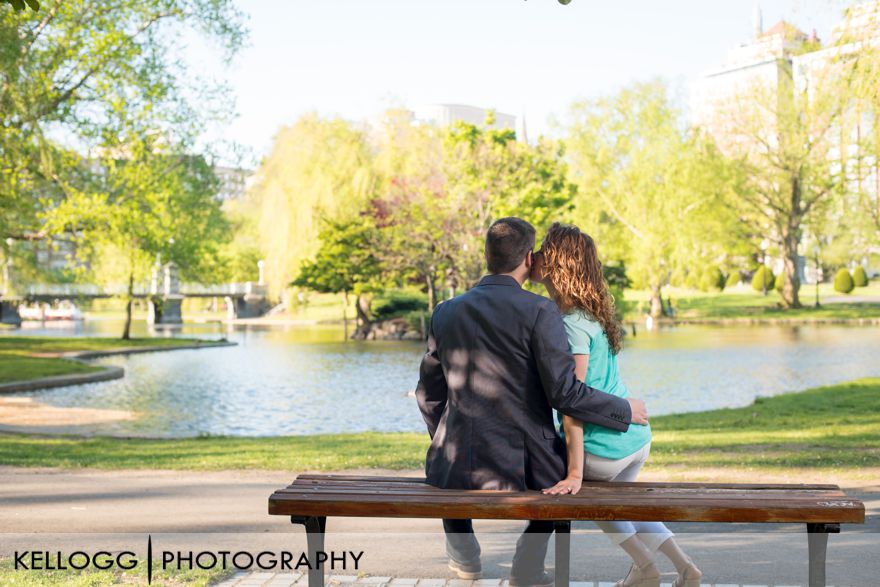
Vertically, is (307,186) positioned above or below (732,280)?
above

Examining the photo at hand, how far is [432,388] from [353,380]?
23297mm

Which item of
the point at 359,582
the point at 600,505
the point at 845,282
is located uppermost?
the point at 845,282

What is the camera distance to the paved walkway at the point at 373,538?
5.42 metres

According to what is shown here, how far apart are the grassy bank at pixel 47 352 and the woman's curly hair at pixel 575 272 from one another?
76.8 ft

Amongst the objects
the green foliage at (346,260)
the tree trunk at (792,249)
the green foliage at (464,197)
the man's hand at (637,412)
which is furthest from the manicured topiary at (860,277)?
the man's hand at (637,412)

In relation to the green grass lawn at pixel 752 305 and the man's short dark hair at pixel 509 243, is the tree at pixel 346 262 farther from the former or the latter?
the man's short dark hair at pixel 509 243

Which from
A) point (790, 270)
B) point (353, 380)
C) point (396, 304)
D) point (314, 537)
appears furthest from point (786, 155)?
point (314, 537)

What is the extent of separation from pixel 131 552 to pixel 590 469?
2778 mm

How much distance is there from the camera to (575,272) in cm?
453

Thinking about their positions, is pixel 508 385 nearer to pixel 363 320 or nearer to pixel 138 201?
pixel 138 201

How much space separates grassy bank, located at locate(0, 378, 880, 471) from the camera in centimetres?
1058

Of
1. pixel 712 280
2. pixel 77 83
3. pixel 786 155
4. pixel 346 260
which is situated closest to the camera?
pixel 77 83

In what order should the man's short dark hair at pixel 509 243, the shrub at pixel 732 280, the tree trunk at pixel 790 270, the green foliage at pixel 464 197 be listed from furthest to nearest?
the shrub at pixel 732 280 < the tree trunk at pixel 790 270 < the green foliage at pixel 464 197 < the man's short dark hair at pixel 509 243

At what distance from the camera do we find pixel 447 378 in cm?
462
